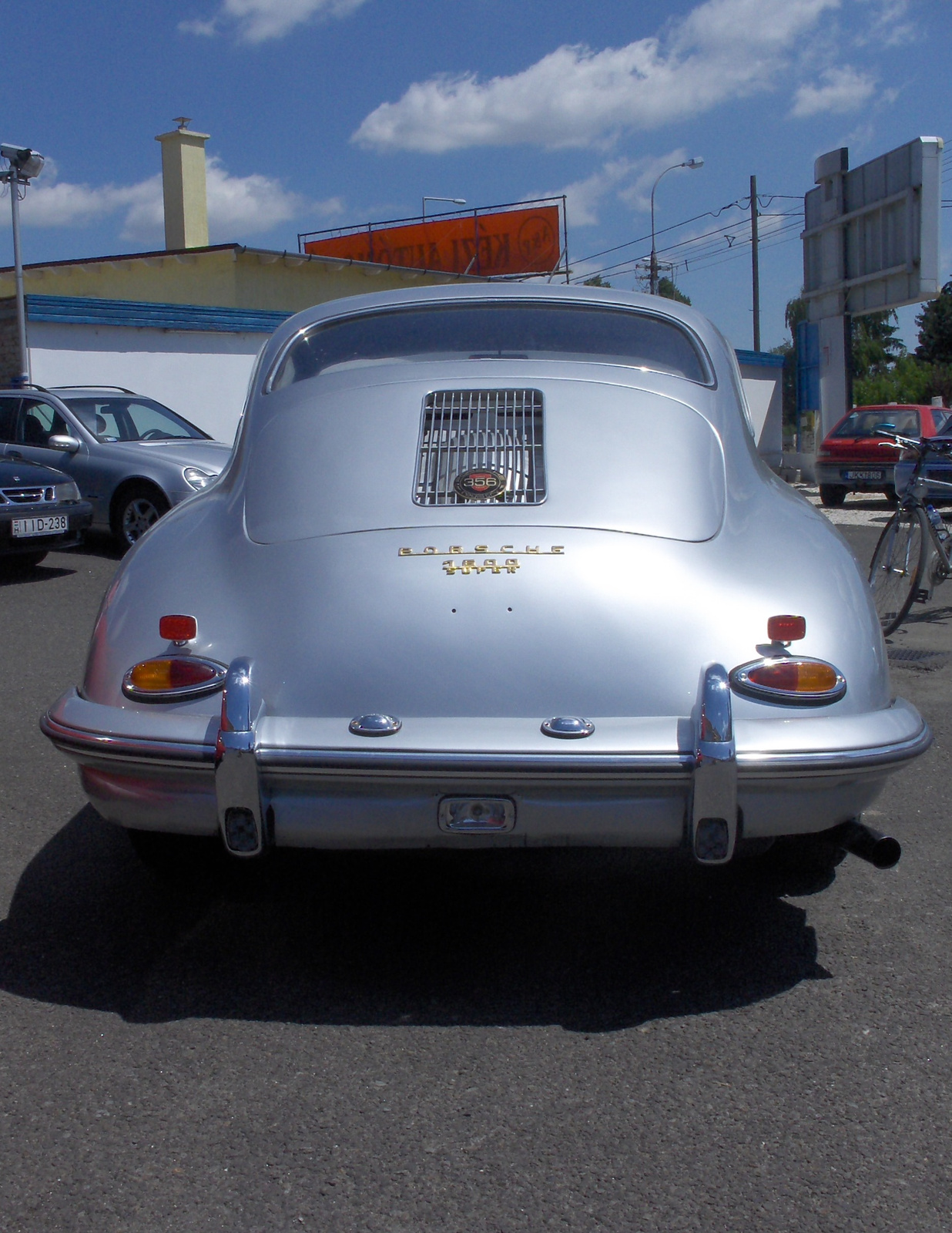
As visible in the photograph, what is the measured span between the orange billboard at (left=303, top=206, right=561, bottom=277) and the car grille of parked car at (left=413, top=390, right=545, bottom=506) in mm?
29410

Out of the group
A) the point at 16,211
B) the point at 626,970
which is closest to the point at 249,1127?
the point at 626,970

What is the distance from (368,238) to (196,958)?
107ft

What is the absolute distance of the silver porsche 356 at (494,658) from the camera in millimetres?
2531

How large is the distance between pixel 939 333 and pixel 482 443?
248ft

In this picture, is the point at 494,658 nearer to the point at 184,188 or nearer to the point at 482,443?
the point at 482,443

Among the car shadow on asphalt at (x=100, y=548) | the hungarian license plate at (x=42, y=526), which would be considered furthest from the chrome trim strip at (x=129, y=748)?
the car shadow on asphalt at (x=100, y=548)

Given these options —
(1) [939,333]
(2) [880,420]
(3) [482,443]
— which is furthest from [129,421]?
(1) [939,333]

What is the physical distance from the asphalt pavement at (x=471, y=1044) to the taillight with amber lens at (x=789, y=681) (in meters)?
0.70

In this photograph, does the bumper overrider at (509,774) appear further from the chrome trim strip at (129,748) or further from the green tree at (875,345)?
the green tree at (875,345)

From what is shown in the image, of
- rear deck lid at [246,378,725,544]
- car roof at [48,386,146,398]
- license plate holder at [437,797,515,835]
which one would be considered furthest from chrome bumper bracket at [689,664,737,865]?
car roof at [48,386,146,398]

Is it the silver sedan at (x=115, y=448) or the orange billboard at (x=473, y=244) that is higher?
the orange billboard at (x=473, y=244)

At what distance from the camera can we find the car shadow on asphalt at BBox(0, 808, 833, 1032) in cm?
274

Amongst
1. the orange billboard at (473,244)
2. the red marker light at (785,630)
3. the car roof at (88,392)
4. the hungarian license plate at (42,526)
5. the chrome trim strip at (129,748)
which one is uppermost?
the orange billboard at (473,244)

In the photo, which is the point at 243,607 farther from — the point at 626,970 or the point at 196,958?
the point at 626,970
